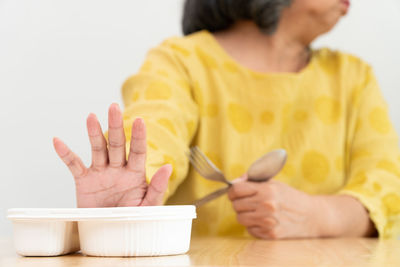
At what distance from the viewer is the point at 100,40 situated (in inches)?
62.2

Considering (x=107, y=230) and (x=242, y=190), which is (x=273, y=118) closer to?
(x=242, y=190)

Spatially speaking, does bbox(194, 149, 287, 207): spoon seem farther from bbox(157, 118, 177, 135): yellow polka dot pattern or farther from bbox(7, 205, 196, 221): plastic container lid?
bbox(7, 205, 196, 221): plastic container lid

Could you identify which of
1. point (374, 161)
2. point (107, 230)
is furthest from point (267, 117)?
point (107, 230)

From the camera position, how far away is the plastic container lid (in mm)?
450

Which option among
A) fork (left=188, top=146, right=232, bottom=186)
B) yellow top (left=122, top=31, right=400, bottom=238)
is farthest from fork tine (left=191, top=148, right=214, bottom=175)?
yellow top (left=122, top=31, right=400, bottom=238)

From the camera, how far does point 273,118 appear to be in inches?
42.4

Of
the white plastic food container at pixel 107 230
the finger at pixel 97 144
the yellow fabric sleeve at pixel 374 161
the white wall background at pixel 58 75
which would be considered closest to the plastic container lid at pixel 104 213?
the white plastic food container at pixel 107 230

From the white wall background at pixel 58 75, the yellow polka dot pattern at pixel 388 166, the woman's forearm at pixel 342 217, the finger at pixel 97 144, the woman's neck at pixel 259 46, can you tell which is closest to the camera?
the finger at pixel 97 144

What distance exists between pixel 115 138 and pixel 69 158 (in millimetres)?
58

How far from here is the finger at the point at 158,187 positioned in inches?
21.5

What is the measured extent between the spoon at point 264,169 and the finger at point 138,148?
219mm

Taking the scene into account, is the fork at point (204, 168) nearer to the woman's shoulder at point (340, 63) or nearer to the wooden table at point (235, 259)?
the wooden table at point (235, 259)

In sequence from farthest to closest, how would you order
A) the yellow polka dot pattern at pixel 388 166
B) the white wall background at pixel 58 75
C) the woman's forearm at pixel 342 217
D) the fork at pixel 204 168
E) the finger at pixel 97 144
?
the white wall background at pixel 58 75
the yellow polka dot pattern at pixel 388 166
the woman's forearm at pixel 342 217
the fork at pixel 204 168
the finger at pixel 97 144

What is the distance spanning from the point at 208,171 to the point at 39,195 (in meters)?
0.91
